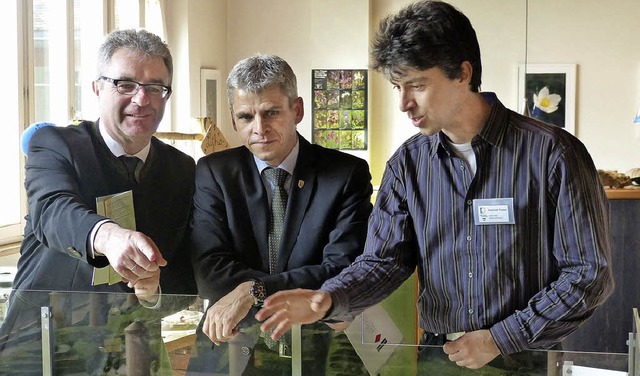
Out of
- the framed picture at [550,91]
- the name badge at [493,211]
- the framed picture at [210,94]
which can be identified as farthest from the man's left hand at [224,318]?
the framed picture at [550,91]

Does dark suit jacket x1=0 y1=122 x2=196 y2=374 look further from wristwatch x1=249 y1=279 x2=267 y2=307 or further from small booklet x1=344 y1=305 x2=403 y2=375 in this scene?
small booklet x1=344 y1=305 x2=403 y2=375

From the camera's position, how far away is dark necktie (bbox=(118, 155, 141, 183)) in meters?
2.43

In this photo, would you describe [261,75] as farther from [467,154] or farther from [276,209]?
[467,154]

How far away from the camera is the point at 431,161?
2.13 metres

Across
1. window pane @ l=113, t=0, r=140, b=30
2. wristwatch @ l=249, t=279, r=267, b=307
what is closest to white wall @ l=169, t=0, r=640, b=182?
window pane @ l=113, t=0, r=140, b=30

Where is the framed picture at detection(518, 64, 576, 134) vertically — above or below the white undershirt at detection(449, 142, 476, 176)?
above

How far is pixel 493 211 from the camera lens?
203cm

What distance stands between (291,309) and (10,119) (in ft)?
11.8

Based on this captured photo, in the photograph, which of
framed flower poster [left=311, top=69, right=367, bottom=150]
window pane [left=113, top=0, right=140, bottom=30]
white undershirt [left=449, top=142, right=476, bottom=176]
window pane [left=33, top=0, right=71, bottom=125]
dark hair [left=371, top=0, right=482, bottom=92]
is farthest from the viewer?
framed flower poster [left=311, top=69, right=367, bottom=150]

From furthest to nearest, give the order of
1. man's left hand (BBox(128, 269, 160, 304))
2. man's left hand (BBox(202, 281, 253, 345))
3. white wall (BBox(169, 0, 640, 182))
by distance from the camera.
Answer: white wall (BBox(169, 0, 640, 182)), man's left hand (BBox(128, 269, 160, 304)), man's left hand (BBox(202, 281, 253, 345))

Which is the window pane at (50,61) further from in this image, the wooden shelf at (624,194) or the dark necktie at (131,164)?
the wooden shelf at (624,194)

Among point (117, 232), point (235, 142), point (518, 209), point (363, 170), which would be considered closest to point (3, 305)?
point (117, 232)

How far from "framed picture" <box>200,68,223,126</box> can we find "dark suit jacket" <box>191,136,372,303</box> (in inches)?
233

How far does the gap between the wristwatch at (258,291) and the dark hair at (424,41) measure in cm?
59
